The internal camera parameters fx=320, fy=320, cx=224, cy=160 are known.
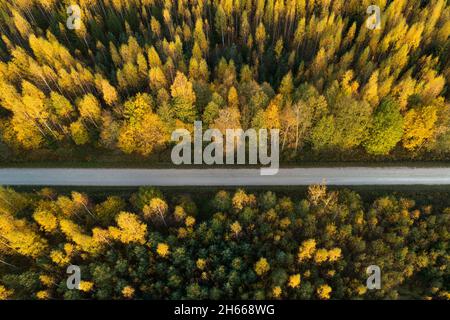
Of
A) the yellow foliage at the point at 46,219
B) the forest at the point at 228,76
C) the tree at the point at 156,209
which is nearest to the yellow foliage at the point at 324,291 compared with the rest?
Result: the forest at the point at 228,76

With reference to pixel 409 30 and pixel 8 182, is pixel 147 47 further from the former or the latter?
pixel 409 30

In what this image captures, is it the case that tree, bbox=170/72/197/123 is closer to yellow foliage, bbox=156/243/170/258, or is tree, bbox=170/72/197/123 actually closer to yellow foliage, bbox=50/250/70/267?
yellow foliage, bbox=156/243/170/258

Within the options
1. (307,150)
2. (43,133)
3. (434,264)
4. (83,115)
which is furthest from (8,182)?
(434,264)

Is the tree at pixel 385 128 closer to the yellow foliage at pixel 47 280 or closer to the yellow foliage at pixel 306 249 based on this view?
the yellow foliage at pixel 306 249

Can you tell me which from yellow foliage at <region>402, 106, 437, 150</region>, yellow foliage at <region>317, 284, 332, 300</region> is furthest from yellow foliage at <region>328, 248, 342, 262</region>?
yellow foliage at <region>402, 106, 437, 150</region>

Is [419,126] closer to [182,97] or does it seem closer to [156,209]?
[182,97]
